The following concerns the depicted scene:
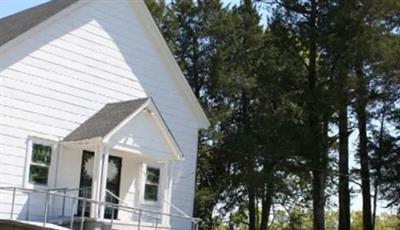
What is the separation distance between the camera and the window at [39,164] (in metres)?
17.6

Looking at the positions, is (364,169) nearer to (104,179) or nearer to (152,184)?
(152,184)

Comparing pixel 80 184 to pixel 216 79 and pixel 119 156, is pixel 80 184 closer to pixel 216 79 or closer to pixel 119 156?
pixel 119 156

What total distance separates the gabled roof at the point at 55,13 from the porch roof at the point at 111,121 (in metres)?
3.08

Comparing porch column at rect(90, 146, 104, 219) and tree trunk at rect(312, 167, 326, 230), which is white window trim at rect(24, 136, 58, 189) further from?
tree trunk at rect(312, 167, 326, 230)

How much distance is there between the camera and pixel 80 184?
61.2ft

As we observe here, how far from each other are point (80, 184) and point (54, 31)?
444 cm

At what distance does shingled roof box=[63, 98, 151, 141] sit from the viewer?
58.5 feet

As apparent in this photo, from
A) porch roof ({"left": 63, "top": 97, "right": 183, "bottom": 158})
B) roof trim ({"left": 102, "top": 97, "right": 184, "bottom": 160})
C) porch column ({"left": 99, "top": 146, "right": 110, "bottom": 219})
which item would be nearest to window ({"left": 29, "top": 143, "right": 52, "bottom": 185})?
porch roof ({"left": 63, "top": 97, "right": 183, "bottom": 158})

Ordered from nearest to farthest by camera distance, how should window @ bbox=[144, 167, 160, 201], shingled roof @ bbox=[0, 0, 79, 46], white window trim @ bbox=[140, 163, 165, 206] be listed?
shingled roof @ bbox=[0, 0, 79, 46]
white window trim @ bbox=[140, 163, 165, 206]
window @ bbox=[144, 167, 160, 201]

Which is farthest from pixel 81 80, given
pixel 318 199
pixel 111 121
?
pixel 318 199

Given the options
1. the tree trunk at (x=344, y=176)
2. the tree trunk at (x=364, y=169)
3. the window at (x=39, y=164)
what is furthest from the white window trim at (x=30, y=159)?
the tree trunk at (x=344, y=176)

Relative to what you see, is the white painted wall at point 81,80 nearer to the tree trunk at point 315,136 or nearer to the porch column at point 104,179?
the porch column at point 104,179

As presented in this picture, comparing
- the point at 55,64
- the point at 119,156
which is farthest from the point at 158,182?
the point at 55,64

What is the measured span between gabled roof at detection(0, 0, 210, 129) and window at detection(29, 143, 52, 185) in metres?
3.11
